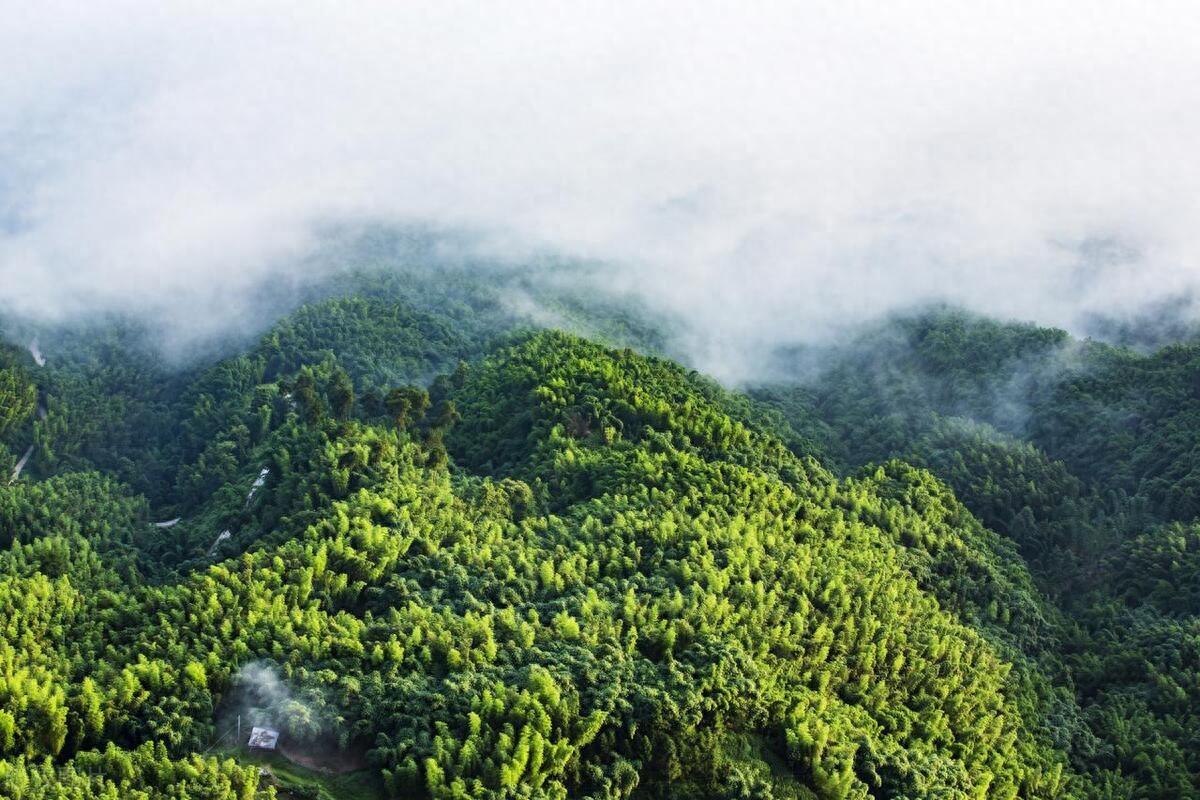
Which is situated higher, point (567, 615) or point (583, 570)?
point (567, 615)

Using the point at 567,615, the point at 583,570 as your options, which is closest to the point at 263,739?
the point at 567,615

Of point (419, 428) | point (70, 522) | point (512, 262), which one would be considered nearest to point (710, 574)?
point (419, 428)

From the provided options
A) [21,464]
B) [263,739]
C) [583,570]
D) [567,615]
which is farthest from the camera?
[21,464]

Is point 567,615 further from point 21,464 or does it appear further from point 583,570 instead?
point 21,464

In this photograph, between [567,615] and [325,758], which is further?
[567,615]

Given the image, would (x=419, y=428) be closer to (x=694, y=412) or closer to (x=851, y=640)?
(x=694, y=412)

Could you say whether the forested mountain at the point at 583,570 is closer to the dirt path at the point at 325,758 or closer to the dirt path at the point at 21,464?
the dirt path at the point at 325,758

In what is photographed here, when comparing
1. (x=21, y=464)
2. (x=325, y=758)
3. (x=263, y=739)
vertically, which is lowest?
(x=21, y=464)

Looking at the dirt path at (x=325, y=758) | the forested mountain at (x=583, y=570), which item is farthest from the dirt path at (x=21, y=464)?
the dirt path at (x=325, y=758)
